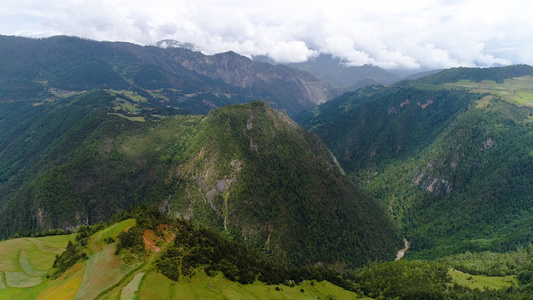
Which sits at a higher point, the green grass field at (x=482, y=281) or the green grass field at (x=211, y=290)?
the green grass field at (x=211, y=290)

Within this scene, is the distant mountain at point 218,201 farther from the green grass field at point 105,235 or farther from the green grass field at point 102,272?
the green grass field at point 102,272

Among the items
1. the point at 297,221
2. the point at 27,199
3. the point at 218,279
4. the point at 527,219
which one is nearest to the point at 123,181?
the point at 27,199

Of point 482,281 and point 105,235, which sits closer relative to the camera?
point 105,235

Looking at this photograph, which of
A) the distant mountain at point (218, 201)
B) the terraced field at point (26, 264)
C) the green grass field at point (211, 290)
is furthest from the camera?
the distant mountain at point (218, 201)

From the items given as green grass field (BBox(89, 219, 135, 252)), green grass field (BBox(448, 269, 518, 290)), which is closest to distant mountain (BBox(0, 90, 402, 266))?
green grass field (BBox(448, 269, 518, 290))

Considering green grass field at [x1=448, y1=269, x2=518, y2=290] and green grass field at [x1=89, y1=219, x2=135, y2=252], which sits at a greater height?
green grass field at [x1=89, y1=219, x2=135, y2=252]

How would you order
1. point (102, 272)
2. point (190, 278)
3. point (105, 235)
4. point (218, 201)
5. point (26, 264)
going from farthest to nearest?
point (218, 201) < point (26, 264) < point (105, 235) < point (190, 278) < point (102, 272)

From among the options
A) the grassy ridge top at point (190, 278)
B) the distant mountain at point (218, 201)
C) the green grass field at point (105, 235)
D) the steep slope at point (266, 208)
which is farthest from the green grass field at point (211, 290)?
the steep slope at point (266, 208)

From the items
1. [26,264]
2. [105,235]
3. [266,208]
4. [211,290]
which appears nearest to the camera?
[211,290]

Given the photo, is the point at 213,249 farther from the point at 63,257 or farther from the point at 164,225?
the point at 63,257

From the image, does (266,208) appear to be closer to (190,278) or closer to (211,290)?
(190,278)

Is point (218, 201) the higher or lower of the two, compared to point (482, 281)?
higher

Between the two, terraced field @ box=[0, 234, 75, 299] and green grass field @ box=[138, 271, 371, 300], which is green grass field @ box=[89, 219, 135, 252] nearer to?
terraced field @ box=[0, 234, 75, 299]

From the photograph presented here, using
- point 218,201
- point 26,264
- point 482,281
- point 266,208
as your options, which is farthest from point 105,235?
point 482,281
